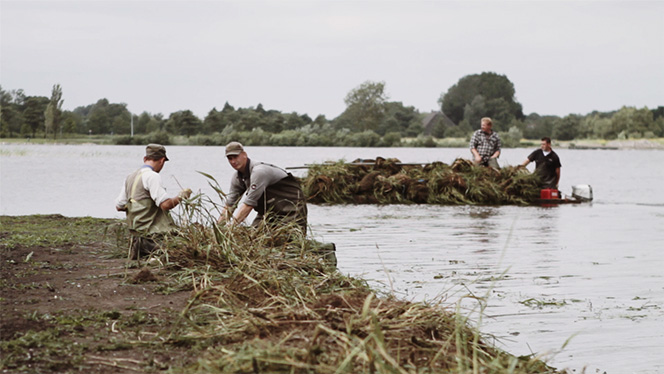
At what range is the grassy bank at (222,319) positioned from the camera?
4085 millimetres

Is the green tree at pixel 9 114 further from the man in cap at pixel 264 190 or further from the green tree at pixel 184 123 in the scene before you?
Result: the man in cap at pixel 264 190

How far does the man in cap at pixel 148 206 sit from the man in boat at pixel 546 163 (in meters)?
Answer: 13.2

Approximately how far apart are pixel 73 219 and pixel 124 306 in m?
8.17

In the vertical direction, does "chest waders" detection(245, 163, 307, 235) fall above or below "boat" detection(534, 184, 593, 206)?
above

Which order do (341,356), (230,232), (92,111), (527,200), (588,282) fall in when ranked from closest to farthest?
(341,356)
(230,232)
(588,282)
(527,200)
(92,111)

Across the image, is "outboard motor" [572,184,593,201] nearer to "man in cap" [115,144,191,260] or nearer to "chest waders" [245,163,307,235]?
"chest waders" [245,163,307,235]

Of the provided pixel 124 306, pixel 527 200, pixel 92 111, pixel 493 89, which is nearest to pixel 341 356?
pixel 124 306

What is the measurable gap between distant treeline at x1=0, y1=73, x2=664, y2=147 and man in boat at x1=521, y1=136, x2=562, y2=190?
3810cm

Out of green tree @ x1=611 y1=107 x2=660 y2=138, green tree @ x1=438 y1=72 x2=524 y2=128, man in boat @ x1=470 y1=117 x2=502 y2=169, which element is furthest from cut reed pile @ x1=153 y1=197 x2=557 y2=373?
green tree @ x1=438 y1=72 x2=524 y2=128

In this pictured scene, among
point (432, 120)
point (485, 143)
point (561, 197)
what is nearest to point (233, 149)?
point (485, 143)

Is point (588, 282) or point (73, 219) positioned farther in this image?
point (73, 219)

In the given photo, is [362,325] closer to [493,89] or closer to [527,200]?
[527,200]

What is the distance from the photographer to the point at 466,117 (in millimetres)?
107812

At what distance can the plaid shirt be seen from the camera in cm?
1888
